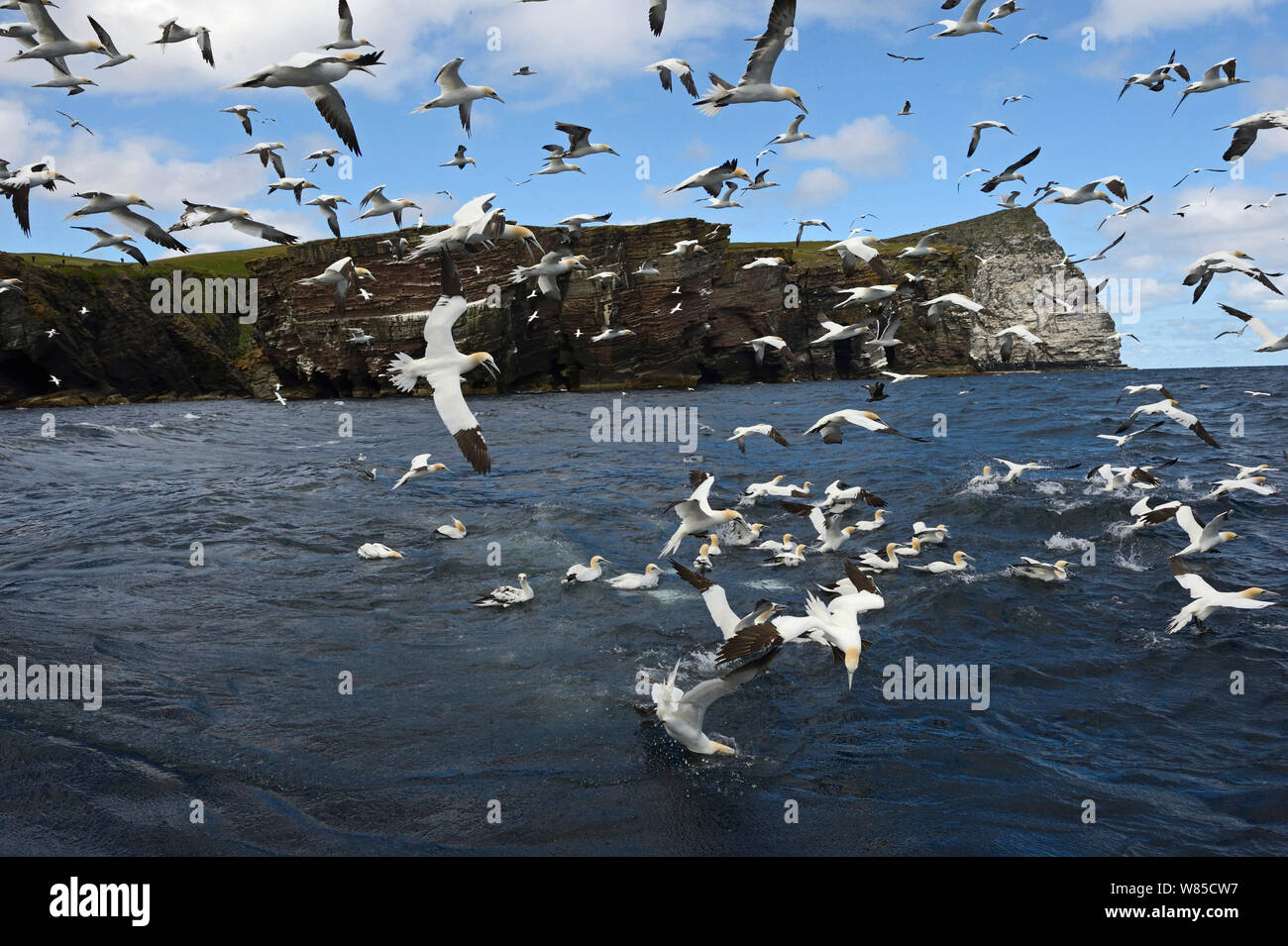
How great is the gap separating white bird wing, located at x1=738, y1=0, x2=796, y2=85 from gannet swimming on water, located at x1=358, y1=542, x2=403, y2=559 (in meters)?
9.65

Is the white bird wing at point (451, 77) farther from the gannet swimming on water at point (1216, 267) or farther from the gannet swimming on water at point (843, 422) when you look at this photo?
the gannet swimming on water at point (1216, 267)

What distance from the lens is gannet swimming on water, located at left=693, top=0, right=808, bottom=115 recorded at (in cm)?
1217

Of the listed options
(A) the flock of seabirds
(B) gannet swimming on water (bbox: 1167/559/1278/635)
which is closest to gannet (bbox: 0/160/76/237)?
(A) the flock of seabirds

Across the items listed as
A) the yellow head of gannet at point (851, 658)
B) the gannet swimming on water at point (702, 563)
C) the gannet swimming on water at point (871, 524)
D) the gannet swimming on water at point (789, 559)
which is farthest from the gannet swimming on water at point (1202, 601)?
the gannet swimming on water at point (702, 563)

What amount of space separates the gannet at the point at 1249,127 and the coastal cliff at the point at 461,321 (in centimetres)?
3812

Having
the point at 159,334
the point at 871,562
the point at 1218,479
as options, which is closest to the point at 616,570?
the point at 871,562

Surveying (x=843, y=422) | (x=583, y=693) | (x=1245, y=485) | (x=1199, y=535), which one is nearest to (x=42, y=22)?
(x=583, y=693)

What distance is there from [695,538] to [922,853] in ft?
34.9

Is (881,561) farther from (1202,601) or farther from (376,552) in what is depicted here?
(376,552)

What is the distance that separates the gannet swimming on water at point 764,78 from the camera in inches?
479

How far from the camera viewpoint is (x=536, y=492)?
21.7m

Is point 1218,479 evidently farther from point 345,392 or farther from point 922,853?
point 345,392

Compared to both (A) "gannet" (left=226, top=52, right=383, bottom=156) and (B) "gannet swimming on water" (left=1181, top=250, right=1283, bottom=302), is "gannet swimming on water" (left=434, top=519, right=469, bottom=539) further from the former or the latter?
(B) "gannet swimming on water" (left=1181, top=250, right=1283, bottom=302)

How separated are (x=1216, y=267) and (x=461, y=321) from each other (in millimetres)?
46608
